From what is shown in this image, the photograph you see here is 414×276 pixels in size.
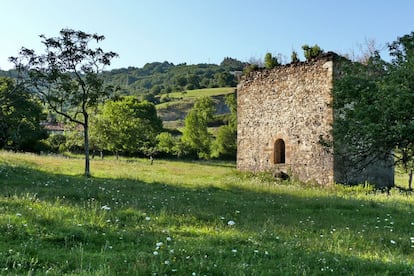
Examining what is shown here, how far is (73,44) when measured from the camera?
58.6 feet

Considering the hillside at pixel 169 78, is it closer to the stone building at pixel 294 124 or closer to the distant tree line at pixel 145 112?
the distant tree line at pixel 145 112

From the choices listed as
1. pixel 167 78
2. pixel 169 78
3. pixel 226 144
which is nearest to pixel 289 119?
pixel 226 144

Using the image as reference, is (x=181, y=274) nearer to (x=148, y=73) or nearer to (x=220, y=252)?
(x=220, y=252)

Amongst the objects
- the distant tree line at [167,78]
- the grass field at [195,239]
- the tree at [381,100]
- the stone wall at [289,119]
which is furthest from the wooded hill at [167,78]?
the grass field at [195,239]

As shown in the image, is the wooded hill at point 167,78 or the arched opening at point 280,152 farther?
the wooded hill at point 167,78

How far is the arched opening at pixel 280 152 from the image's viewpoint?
19.1 m

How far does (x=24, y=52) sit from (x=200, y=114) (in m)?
31.1

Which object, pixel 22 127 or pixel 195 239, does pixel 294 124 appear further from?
pixel 22 127

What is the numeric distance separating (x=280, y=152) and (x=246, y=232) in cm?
1355

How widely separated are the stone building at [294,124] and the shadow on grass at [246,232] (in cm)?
576

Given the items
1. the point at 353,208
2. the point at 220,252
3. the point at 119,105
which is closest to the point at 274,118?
the point at 353,208

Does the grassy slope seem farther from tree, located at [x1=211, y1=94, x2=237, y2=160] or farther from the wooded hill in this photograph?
tree, located at [x1=211, y1=94, x2=237, y2=160]

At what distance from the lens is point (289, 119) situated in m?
18.1

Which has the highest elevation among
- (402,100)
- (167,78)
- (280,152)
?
(167,78)
